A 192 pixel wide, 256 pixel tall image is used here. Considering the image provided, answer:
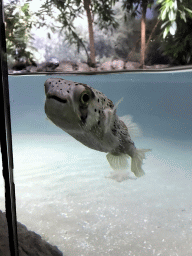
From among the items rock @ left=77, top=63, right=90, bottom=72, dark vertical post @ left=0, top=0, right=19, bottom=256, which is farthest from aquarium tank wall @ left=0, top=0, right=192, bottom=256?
dark vertical post @ left=0, top=0, right=19, bottom=256

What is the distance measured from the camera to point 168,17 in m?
1.21

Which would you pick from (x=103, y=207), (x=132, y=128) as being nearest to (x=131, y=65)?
(x=132, y=128)

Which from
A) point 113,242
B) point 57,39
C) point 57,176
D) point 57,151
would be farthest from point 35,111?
point 57,151

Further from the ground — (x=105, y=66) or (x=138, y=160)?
(x=105, y=66)

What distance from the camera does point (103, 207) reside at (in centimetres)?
280

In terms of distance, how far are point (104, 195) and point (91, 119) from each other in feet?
7.98

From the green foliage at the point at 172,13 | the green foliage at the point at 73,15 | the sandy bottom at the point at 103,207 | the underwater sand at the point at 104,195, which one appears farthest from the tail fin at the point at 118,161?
the green foliage at the point at 172,13

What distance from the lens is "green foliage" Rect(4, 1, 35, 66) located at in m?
1.00

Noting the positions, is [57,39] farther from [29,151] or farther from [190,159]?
[190,159]

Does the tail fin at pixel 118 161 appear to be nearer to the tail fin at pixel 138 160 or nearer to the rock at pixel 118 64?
the tail fin at pixel 138 160

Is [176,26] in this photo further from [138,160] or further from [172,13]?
[138,160]

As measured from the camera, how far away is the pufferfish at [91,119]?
2.77 ft

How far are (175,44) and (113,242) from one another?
181 centimetres

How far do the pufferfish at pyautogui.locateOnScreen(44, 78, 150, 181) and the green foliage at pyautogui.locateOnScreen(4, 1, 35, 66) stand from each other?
1.13 ft
